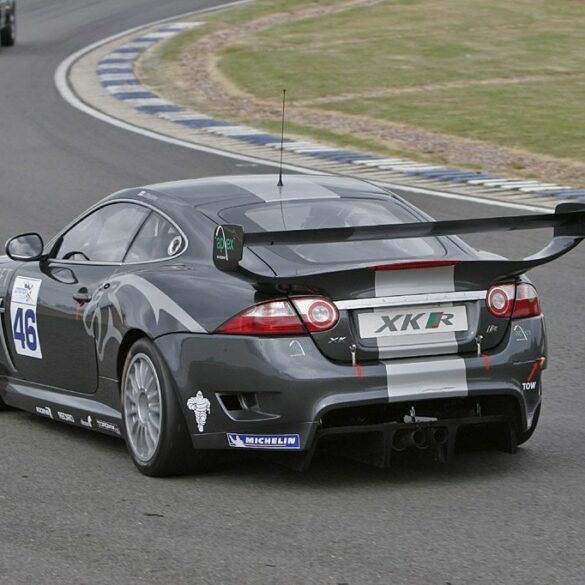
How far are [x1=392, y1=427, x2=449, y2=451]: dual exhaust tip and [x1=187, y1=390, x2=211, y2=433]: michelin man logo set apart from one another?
0.78 m

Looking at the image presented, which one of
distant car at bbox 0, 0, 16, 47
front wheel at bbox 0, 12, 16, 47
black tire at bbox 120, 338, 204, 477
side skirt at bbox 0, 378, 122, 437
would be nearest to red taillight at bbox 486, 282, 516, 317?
black tire at bbox 120, 338, 204, 477

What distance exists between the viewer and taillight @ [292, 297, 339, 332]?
6.21 m

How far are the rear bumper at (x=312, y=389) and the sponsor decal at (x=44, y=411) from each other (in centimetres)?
131

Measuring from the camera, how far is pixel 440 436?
644 cm

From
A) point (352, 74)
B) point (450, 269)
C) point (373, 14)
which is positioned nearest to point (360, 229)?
point (450, 269)

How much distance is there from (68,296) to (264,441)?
61.1 inches

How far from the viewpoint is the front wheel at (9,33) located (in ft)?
105

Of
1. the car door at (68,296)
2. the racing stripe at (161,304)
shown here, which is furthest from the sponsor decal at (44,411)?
the racing stripe at (161,304)

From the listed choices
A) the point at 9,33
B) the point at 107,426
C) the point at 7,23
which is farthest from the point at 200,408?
the point at 9,33

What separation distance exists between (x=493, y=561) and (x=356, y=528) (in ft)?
2.12

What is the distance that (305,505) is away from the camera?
6.09 metres

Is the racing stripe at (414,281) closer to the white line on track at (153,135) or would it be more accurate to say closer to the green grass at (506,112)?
the white line on track at (153,135)

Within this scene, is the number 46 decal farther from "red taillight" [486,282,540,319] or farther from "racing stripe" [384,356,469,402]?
"red taillight" [486,282,540,319]

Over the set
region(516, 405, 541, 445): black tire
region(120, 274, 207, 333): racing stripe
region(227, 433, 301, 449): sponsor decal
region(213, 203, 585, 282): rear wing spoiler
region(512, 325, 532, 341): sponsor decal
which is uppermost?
region(213, 203, 585, 282): rear wing spoiler
